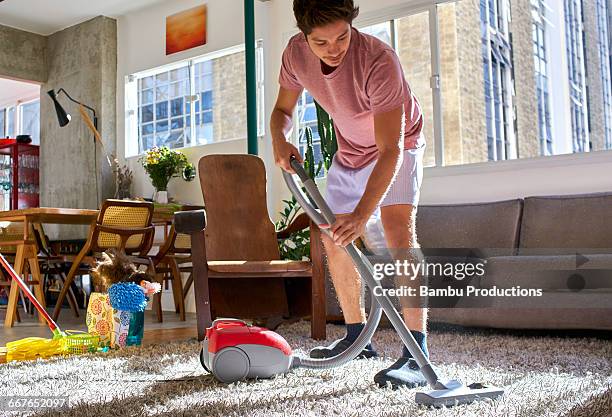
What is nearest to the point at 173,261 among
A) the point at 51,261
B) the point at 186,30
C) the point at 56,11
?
the point at 51,261

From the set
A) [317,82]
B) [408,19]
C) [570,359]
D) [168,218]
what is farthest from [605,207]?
[168,218]

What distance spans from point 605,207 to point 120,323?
7.81 feet

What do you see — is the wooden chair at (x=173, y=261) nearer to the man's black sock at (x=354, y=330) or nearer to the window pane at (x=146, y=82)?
the window pane at (x=146, y=82)

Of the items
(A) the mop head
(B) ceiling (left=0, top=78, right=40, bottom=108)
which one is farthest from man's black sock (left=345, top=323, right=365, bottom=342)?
(B) ceiling (left=0, top=78, right=40, bottom=108)

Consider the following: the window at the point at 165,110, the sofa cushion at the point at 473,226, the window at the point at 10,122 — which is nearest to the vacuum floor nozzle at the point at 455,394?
the sofa cushion at the point at 473,226

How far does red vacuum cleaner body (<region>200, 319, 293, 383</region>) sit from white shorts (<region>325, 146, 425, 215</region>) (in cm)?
50

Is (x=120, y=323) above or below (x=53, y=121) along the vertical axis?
below

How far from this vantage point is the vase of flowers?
5871 millimetres

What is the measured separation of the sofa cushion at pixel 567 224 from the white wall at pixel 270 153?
17.1 inches

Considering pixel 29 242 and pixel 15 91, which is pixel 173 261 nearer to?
pixel 29 242

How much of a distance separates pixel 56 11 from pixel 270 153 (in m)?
2.93

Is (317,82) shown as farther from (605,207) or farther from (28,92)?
(28,92)

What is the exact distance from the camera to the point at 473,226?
376 cm

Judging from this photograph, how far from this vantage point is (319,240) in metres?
3.12
